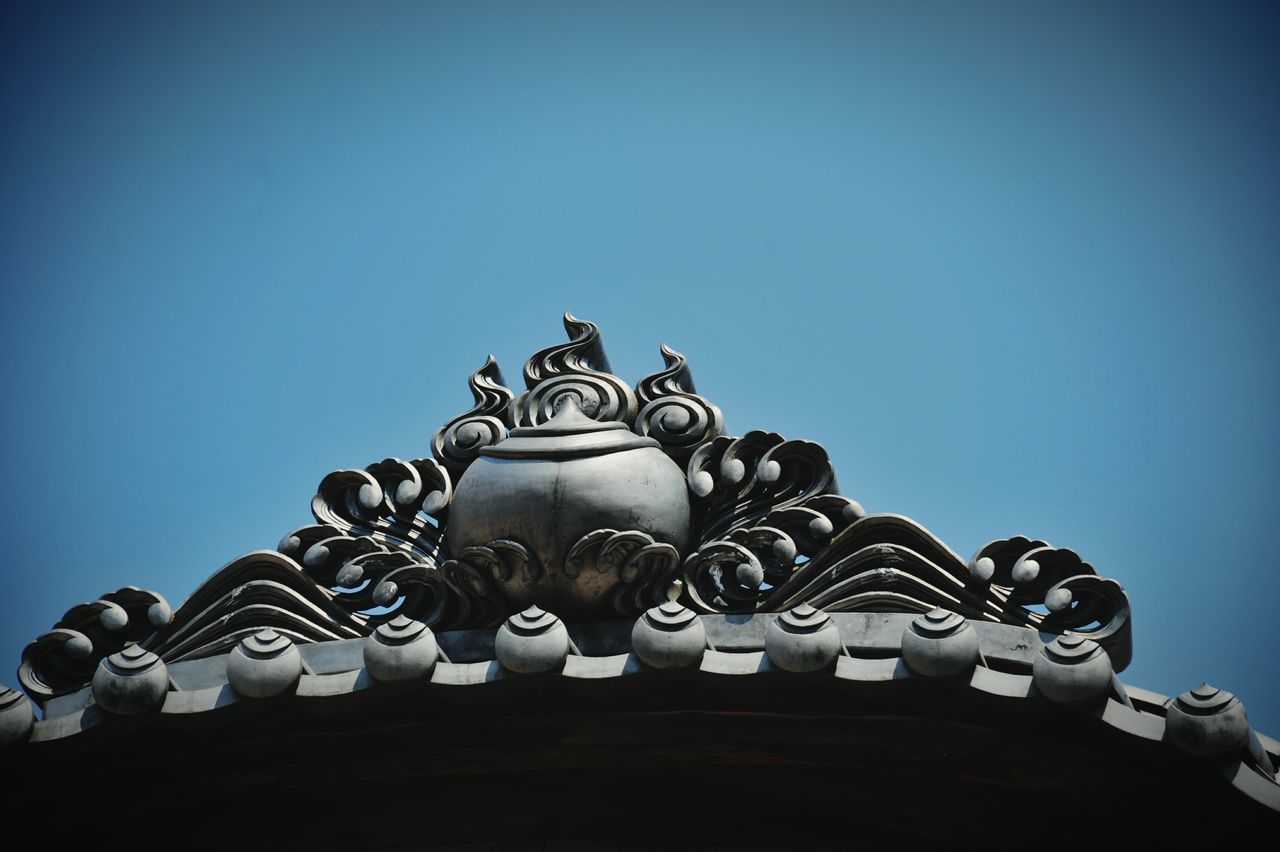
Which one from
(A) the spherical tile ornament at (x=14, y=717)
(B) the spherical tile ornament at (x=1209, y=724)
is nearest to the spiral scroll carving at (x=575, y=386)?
(A) the spherical tile ornament at (x=14, y=717)

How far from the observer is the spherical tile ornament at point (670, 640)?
432 cm

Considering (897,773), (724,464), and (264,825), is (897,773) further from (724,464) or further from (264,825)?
(264,825)

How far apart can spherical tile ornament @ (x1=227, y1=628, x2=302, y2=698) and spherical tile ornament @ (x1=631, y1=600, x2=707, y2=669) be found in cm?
122

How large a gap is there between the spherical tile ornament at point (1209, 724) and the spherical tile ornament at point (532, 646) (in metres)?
1.98

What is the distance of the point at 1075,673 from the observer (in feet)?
13.1

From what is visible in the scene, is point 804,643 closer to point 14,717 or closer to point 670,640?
point 670,640

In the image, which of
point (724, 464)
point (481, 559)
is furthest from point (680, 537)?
point (481, 559)

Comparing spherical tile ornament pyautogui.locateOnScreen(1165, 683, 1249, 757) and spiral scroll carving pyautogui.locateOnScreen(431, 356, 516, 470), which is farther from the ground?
spiral scroll carving pyautogui.locateOnScreen(431, 356, 516, 470)

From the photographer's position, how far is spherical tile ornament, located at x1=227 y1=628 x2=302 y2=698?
4.40m

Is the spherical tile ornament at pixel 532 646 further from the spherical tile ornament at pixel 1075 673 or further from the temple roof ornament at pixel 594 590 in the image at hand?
the spherical tile ornament at pixel 1075 673

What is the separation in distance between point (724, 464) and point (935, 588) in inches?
44.5

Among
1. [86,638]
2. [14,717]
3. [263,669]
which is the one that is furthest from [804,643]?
[86,638]

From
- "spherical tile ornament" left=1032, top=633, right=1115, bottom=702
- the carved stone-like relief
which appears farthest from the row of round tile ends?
the carved stone-like relief

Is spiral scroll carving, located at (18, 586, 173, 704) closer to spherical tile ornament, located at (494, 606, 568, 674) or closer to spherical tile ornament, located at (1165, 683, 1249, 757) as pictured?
spherical tile ornament, located at (494, 606, 568, 674)
